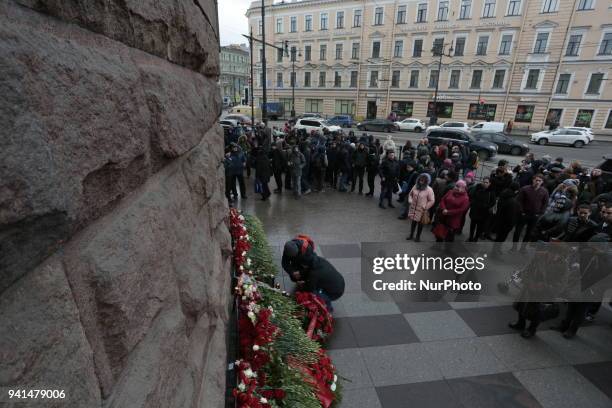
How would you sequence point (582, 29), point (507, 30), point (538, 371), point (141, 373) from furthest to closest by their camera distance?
point (507, 30)
point (582, 29)
point (538, 371)
point (141, 373)

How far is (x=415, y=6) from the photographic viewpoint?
34.0m

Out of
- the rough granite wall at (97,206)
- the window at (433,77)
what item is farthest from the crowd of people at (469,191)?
the window at (433,77)

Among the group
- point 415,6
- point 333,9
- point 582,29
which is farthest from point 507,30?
point 333,9

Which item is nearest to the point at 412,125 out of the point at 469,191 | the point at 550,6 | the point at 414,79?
the point at 414,79

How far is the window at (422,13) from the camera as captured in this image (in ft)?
111

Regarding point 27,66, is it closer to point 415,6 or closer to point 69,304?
point 69,304

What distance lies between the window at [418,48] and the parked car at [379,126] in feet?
33.8

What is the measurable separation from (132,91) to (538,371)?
15.6 feet

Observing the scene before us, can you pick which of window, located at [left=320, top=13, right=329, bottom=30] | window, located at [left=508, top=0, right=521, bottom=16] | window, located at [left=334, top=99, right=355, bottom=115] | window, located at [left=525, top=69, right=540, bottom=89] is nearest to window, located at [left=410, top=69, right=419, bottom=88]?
window, located at [left=334, top=99, right=355, bottom=115]

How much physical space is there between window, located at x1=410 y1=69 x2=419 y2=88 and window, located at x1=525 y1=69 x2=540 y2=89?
32.9ft

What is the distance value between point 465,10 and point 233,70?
2019 inches

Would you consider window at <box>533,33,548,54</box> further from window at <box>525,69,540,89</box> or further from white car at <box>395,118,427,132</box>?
white car at <box>395,118,427,132</box>

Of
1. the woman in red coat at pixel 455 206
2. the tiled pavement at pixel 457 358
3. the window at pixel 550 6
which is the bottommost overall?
the tiled pavement at pixel 457 358

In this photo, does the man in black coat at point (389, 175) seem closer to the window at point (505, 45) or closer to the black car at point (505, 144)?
the black car at point (505, 144)
